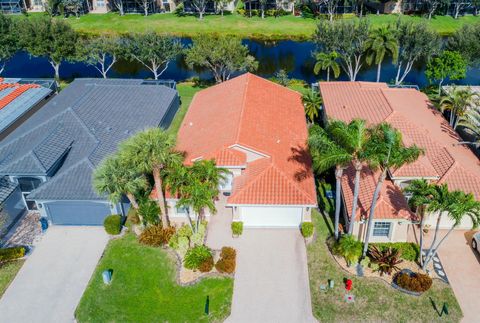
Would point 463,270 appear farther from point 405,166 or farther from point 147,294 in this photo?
point 147,294

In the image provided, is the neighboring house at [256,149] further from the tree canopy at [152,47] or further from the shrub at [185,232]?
the tree canopy at [152,47]

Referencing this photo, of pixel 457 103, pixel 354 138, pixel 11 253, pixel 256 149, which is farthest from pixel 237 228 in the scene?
pixel 457 103

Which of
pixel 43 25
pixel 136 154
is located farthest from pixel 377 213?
pixel 43 25

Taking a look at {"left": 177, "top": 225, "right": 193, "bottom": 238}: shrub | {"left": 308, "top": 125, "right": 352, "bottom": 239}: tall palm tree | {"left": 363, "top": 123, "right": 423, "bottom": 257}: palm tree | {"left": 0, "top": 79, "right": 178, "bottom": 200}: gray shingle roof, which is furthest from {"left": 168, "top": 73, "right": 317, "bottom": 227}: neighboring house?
{"left": 363, "top": 123, "right": 423, "bottom": 257}: palm tree

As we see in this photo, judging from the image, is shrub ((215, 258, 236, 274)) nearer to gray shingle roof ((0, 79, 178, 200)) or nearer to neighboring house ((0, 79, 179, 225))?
neighboring house ((0, 79, 179, 225))

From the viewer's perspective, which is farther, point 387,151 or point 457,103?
point 457,103

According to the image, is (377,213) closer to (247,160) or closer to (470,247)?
(470,247)
